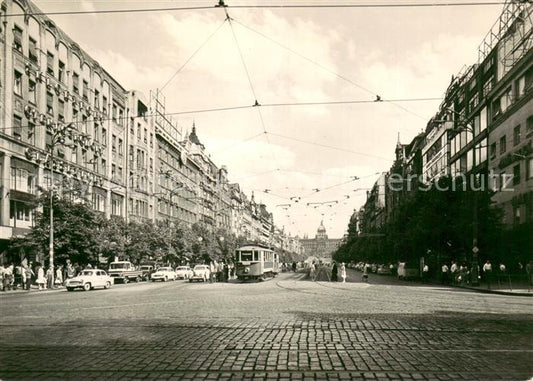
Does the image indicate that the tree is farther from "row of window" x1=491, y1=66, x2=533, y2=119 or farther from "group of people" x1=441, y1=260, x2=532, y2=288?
"row of window" x1=491, y1=66, x2=533, y2=119

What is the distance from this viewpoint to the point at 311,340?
10781 millimetres

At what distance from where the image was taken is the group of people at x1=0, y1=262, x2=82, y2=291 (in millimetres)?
32812

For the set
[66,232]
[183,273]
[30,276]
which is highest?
[66,232]

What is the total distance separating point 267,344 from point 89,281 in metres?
26.3

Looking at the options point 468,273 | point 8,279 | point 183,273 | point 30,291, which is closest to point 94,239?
point 30,291

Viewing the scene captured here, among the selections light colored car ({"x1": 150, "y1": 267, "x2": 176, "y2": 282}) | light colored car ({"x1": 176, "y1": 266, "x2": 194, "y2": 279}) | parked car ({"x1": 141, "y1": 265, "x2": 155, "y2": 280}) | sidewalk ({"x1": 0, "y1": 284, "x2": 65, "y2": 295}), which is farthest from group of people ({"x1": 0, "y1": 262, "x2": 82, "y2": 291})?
light colored car ({"x1": 176, "y1": 266, "x2": 194, "y2": 279})

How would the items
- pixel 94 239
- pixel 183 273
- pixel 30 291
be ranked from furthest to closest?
1. pixel 183 273
2. pixel 94 239
3. pixel 30 291

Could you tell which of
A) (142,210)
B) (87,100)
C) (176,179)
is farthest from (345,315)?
(176,179)

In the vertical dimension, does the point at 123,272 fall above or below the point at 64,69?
below

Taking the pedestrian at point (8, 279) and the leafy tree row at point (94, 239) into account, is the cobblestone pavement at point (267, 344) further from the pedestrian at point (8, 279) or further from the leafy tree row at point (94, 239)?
the leafy tree row at point (94, 239)

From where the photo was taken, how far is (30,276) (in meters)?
34.7

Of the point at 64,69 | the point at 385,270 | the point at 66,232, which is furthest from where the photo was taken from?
the point at 385,270

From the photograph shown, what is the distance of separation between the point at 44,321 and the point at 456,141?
173ft

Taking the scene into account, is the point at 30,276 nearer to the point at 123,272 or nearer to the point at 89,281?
the point at 89,281
